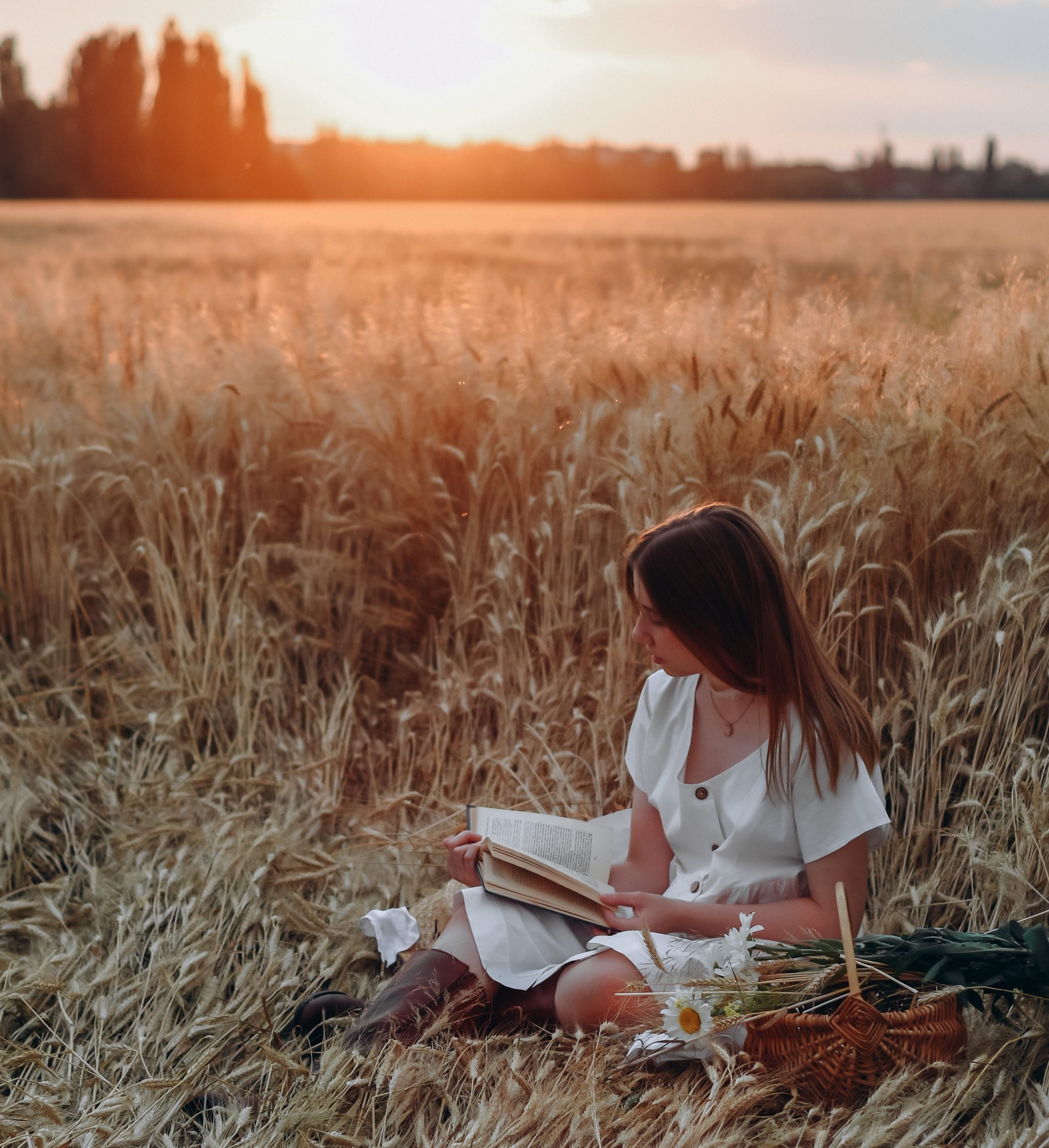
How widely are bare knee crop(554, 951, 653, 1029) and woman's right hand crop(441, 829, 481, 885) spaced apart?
0.24 meters

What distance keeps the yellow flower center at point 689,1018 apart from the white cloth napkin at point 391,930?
0.91 metres

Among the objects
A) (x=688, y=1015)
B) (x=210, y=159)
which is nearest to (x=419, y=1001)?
(x=688, y=1015)

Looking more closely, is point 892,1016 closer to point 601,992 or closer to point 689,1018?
point 689,1018

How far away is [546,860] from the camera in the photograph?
6.52ft

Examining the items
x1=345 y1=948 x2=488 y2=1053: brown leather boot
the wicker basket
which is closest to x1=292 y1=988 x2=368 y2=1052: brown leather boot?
x1=345 y1=948 x2=488 y2=1053: brown leather boot

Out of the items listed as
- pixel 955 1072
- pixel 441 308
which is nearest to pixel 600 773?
pixel 955 1072

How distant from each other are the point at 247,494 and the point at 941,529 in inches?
83.6

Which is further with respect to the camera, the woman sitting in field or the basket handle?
the woman sitting in field

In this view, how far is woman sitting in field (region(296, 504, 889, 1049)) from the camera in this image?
1821 mm

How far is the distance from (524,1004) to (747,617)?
2.83ft

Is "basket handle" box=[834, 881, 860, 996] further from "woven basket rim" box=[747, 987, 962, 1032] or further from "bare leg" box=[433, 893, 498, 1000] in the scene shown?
"bare leg" box=[433, 893, 498, 1000]

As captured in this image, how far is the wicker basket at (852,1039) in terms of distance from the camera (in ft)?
5.16

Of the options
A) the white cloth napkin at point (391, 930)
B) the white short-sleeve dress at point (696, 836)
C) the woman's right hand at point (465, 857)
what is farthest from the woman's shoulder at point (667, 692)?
the white cloth napkin at point (391, 930)

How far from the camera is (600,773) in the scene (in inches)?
108
